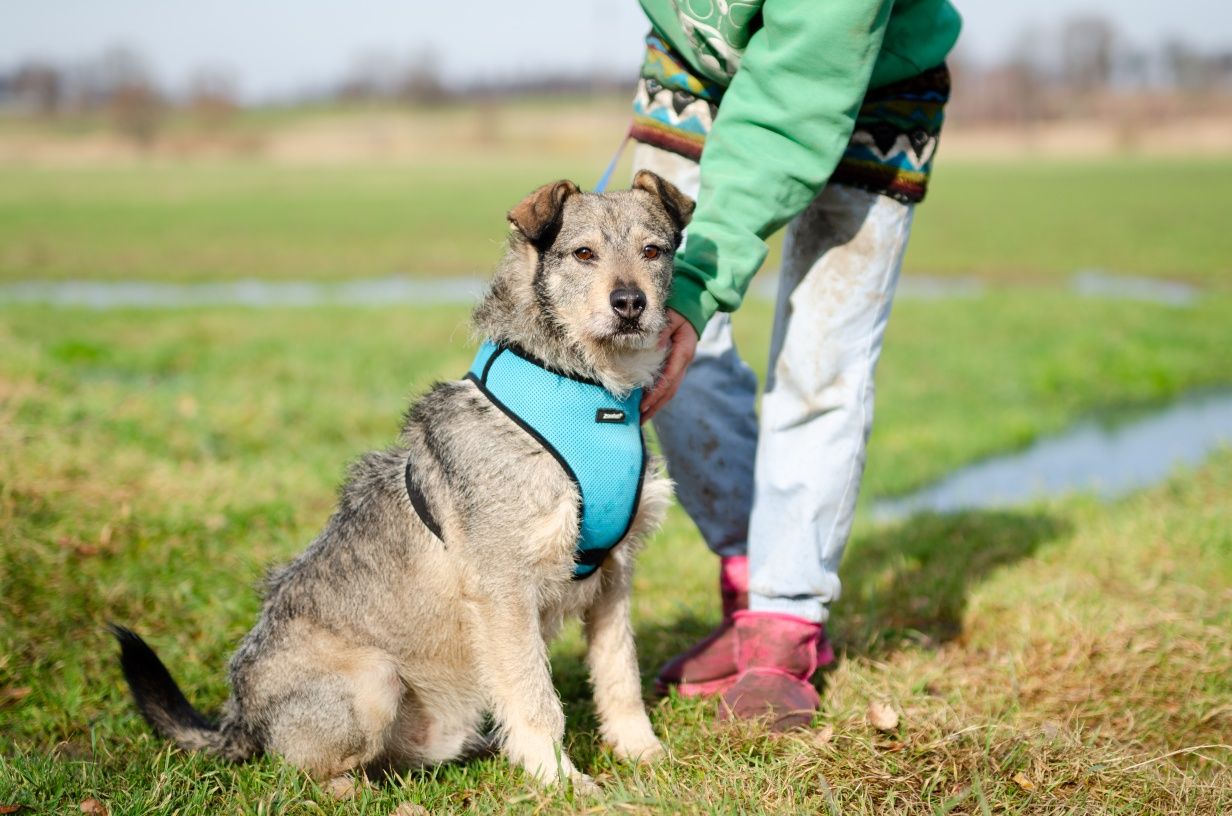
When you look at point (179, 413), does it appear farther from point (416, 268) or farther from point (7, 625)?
point (416, 268)

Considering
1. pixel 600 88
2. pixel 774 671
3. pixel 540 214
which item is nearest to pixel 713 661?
pixel 774 671

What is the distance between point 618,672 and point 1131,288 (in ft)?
69.6

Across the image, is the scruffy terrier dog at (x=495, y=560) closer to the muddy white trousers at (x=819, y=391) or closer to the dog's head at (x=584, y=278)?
the dog's head at (x=584, y=278)

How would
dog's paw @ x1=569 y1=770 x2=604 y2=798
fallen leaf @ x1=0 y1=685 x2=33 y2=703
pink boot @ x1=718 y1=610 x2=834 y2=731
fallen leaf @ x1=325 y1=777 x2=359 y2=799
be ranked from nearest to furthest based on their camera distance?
dog's paw @ x1=569 y1=770 x2=604 y2=798
fallen leaf @ x1=325 y1=777 x2=359 y2=799
pink boot @ x1=718 y1=610 x2=834 y2=731
fallen leaf @ x1=0 y1=685 x2=33 y2=703

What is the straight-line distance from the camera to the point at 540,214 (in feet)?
12.3

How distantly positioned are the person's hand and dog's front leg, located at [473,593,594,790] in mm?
927

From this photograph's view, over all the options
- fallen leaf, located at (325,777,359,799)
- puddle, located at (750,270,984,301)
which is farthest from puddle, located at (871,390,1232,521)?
puddle, located at (750,270,984,301)

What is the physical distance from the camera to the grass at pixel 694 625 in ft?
12.0

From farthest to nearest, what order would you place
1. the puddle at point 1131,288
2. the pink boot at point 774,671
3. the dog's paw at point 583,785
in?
the puddle at point 1131,288
the pink boot at point 774,671
the dog's paw at point 583,785

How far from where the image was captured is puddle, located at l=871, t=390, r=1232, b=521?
27.8ft

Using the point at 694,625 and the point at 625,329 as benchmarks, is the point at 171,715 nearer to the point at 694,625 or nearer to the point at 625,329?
the point at 625,329

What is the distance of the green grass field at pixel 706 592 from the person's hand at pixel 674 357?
4.43 feet

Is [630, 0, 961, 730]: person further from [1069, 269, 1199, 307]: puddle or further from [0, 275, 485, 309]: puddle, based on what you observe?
[1069, 269, 1199, 307]: puddle

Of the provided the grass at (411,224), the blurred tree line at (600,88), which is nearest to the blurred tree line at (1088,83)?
the blurred tree line at (600,88)
